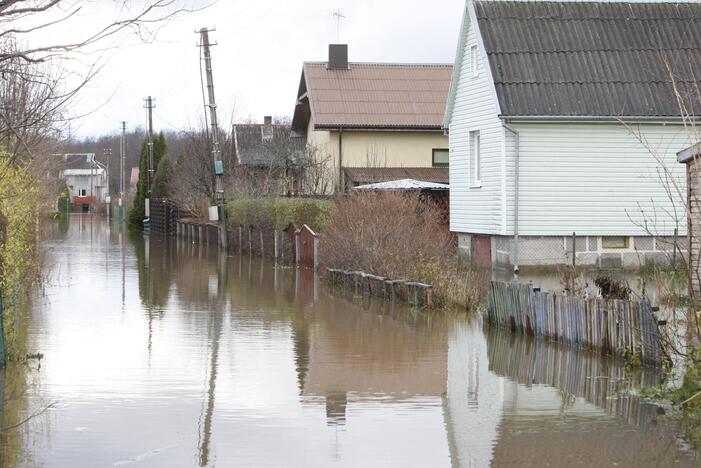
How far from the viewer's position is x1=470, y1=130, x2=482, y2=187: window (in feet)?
101

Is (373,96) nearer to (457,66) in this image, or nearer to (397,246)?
(457,66)

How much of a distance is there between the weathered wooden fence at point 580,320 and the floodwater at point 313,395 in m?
0.31

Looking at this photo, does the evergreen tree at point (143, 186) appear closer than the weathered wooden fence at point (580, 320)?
No

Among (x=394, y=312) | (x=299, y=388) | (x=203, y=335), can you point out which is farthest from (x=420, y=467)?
(x=394, y=312)

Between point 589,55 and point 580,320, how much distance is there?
15.3m

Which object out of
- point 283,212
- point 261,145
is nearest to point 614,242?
point 283,212

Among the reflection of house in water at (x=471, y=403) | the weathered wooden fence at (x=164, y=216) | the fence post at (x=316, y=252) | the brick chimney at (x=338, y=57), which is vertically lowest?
the reflection of house in water at (x=471, y=403)

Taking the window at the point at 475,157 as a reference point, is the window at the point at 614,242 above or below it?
below

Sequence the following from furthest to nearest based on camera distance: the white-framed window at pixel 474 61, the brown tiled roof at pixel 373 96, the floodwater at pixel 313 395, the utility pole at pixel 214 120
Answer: the brown tiled roof at pixel 373 96, the utility pole at pixel 214 120, the white-framed window at pixel 474 61, the floodwater at pixel 313 395

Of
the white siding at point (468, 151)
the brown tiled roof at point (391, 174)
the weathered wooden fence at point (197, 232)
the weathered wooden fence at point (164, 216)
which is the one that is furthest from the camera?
the weathered wooden fence at point (164, 216)

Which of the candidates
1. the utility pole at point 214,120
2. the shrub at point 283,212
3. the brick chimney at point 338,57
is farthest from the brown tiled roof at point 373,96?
the shrub at point 283,212

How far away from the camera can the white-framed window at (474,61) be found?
30.4 meters

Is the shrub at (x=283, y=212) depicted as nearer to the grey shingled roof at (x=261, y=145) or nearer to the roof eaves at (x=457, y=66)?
the roof eaves at (x=457, y=66)

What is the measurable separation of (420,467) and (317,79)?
39.6 metres
